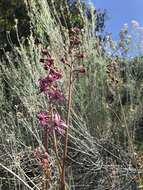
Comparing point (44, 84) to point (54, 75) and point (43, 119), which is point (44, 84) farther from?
point (43, 119)

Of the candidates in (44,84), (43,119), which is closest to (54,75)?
(44,84)

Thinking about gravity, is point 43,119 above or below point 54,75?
below

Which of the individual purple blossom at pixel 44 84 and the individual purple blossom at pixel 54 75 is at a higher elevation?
the individual purple blossom at pixel 54 75

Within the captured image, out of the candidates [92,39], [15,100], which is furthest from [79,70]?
[15,100]

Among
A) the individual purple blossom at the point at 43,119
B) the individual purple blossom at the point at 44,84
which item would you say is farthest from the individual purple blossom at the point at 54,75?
the individual purple blossom at the point at 43,119

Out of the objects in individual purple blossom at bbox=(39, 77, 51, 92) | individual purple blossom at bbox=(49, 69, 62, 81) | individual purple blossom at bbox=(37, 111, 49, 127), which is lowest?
individual purple blossom at bbox=(37, 111, 49, 127)

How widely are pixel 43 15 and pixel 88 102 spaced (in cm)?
95

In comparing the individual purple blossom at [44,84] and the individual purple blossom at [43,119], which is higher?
the individual purple blossom at [44,84]

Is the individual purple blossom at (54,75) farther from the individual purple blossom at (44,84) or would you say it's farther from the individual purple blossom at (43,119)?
the individual purple blossom at (43,119)

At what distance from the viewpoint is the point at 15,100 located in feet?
20.6

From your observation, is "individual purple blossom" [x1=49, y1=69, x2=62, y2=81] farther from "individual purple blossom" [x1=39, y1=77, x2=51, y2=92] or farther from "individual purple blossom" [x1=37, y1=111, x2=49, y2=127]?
"individual purple blossom" [x1=37, y1=111, x2=49, y2=127]

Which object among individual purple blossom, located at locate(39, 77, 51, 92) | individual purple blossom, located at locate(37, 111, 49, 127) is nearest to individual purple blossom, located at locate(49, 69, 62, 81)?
individual purple blossom, located at locate(39, 77, 51, 92)

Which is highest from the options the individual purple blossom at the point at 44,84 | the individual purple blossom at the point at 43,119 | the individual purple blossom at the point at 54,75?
the individual purple blossom at the point at 54,75

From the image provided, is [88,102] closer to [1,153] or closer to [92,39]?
[92,39]
